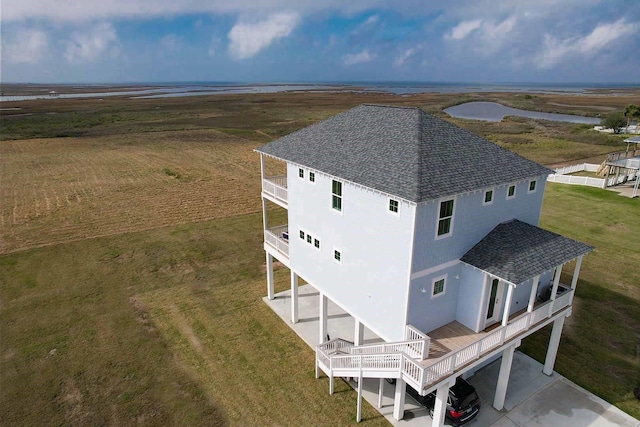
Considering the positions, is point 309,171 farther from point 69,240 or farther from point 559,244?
point 69,240

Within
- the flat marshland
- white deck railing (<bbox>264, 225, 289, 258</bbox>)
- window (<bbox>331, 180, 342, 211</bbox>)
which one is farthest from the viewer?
white deck railing (<bbox>264, 225, 289, 258</bbox>)

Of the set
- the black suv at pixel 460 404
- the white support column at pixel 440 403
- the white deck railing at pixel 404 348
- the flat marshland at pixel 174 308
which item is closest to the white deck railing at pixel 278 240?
the flat marshland at pixel 174 308

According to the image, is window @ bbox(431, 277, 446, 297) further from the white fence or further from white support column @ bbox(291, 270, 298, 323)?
the white fence

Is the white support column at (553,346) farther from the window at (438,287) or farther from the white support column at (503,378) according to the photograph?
the window at (438,287)

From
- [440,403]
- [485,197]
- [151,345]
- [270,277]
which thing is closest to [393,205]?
[485,197]

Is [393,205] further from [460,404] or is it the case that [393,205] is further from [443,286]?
[460,404]

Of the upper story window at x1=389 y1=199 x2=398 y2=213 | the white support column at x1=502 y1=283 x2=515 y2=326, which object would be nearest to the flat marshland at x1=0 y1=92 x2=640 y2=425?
the white support column at x1=502 y1=283 x2=515 y2=326
